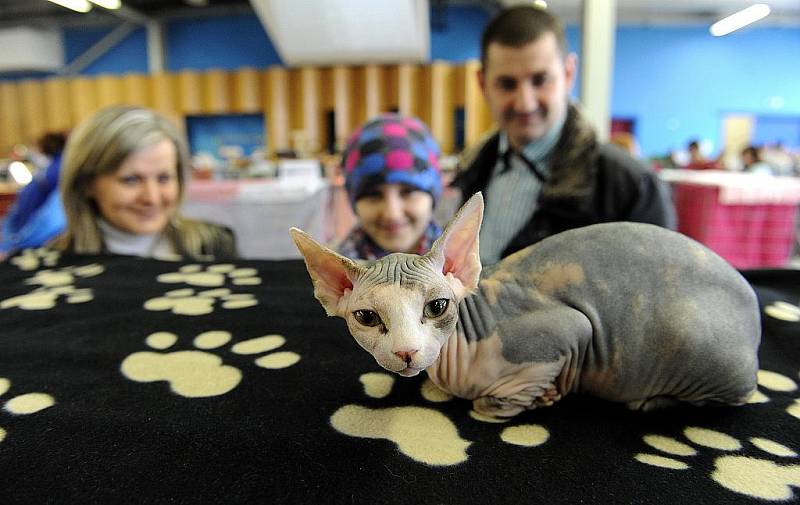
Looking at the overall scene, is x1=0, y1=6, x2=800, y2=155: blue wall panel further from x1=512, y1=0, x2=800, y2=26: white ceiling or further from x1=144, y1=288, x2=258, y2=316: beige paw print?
x1=144, y1=288, x2=258, y2=316: beige paw print

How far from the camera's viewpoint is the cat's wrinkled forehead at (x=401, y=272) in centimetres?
38

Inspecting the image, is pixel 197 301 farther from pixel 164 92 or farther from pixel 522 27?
pixel 164 92

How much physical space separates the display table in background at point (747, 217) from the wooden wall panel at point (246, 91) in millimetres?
4553

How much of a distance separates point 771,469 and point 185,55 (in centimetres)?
681

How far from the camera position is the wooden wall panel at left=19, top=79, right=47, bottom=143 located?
5.91 metres

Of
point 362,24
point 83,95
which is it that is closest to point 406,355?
point 362,24

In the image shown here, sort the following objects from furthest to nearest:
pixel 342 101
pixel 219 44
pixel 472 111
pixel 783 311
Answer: pixel 219 44
pixel 342 101
pixel 472 111
pixel 783 311

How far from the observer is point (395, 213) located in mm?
965

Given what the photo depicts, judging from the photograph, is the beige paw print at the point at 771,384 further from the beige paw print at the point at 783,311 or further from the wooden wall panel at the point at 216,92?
the wooden wall panel at the point at 216,92

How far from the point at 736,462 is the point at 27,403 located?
0.63 meters

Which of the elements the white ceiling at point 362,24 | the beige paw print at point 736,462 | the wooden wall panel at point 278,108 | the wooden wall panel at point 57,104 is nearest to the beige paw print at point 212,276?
the beige paw print at point 736,462

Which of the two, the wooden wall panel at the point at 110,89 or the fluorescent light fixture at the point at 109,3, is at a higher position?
the fluorescent light fixture at the point at 109,3

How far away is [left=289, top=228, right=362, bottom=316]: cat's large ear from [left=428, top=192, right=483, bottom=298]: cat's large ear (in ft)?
0.23

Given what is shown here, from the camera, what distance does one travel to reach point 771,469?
38 centimetres
